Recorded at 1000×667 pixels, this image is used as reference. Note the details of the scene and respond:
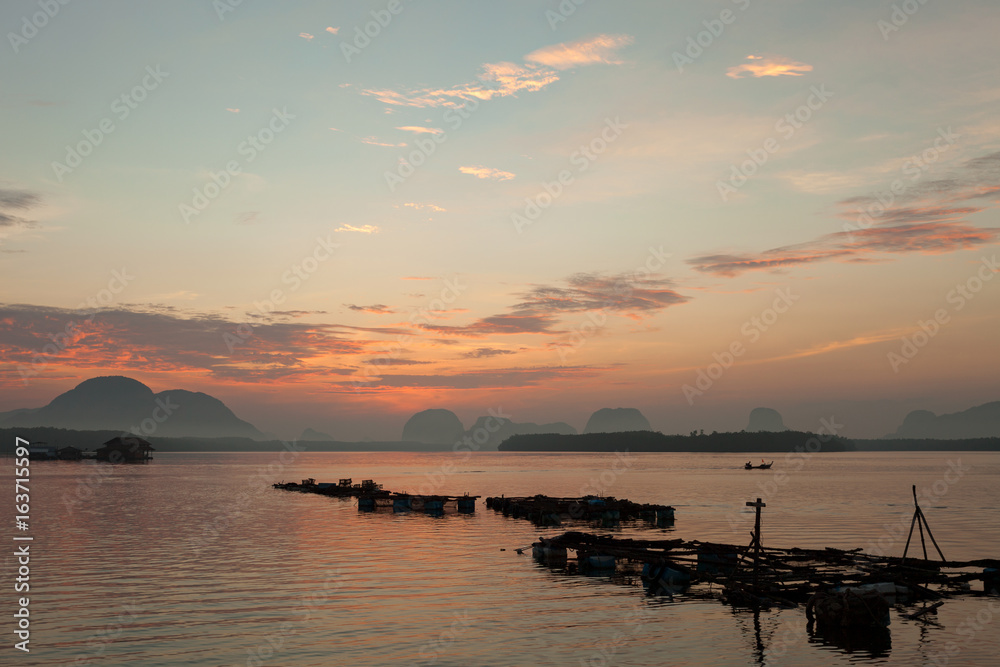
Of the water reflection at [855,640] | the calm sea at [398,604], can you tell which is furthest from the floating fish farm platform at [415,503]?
the water reflection at [855,640]

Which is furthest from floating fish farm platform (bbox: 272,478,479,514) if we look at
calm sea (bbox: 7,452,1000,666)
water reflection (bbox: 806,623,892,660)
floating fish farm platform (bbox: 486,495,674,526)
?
water reflection (bbox: 806,623,892,660)

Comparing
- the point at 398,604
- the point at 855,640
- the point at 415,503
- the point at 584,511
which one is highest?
the point at 855,640

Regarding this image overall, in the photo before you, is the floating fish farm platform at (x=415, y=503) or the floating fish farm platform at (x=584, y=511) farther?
the floating fish farm platform at (x=415, y=503)

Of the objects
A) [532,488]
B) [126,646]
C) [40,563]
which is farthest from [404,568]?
[532,488]

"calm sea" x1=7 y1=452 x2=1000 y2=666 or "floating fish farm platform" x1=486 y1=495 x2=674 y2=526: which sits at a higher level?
"calm sea" x1=7 y1=452 x2=1000 y2=666

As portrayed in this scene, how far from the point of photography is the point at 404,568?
138ft

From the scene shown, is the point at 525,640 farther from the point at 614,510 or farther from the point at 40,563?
the point at 614,510

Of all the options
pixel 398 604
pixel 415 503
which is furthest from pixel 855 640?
pixel 415 503

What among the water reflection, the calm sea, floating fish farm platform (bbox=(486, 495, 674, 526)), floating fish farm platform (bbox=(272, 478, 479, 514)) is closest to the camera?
the calm sea

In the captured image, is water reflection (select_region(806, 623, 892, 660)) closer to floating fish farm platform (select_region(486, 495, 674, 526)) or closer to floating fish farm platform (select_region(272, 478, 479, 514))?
floating fish farm platform (select_region(486, 495, 674, 526))

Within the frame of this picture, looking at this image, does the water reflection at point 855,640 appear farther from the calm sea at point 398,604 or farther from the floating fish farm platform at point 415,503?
the floating fish farm platform at point 415,503

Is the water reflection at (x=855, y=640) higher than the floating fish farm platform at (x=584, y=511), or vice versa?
the water reflection at (x=855, y=640)

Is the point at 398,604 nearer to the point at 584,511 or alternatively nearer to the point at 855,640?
the point at 855,640

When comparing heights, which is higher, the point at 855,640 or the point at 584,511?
the point at 855,640
